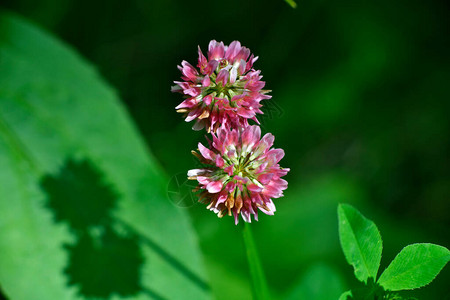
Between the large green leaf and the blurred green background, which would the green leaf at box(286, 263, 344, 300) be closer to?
the large green leaf

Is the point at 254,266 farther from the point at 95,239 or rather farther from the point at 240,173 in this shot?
the point at 95,239

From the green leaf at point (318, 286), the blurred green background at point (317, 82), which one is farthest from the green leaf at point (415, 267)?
the blurred green background at point (317, 82)

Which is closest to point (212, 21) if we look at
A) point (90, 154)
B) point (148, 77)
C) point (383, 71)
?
point (148, 77)

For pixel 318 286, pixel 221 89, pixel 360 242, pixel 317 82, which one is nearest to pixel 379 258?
pixel 360 242

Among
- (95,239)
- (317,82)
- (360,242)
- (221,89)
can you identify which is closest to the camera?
(221,89)

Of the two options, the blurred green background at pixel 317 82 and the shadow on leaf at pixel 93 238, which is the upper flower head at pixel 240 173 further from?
the blurred green background at pixel 317 82

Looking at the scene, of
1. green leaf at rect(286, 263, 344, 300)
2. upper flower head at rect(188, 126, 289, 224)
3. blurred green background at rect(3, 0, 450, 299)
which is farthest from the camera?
blurred green background at rect(3, 0, 450, 299)

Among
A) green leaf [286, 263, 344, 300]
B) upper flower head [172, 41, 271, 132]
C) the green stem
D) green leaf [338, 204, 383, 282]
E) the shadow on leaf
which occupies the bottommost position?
the shadow on leaf

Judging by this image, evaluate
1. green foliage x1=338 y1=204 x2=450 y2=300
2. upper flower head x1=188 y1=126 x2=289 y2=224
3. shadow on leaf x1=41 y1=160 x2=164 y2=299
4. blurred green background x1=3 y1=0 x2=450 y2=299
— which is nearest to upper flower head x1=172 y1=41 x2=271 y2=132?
upper flower head x1=188 y1=126 x2=289 y2=224
